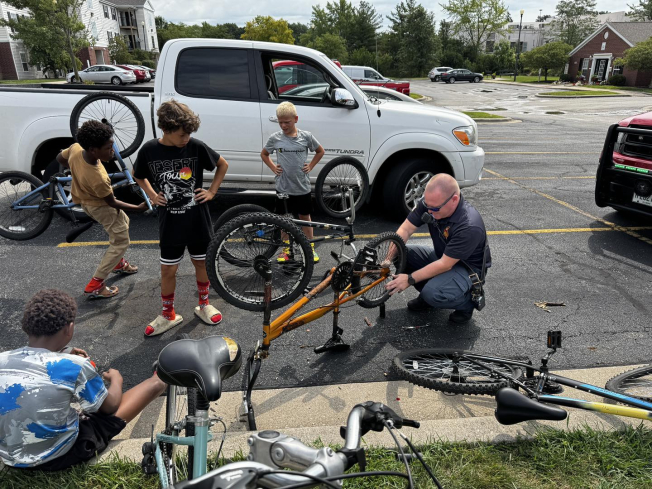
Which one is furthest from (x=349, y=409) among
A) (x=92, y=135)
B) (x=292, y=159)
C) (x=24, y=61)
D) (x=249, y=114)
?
(x=24, y=61)

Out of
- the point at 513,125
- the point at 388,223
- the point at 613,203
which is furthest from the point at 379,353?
the point at 513,125

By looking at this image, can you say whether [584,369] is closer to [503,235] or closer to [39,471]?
[503,235]

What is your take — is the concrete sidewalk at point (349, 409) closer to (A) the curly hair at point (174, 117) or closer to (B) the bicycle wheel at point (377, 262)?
(B) the bicycle wheel at point (377, 262)

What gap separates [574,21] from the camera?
74.2 metres

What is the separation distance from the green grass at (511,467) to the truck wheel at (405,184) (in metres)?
4.15

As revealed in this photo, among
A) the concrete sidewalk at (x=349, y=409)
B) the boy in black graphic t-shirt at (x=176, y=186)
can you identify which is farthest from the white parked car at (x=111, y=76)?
the concrete sidewalk at (x=349, y=409)

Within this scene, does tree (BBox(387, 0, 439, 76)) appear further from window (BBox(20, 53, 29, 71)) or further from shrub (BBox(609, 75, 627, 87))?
window (BBox(20, 53, 29, 71))

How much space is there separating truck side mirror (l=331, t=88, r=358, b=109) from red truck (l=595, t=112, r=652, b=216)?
337 centimetres

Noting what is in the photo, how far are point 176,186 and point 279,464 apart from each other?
297 centimetres

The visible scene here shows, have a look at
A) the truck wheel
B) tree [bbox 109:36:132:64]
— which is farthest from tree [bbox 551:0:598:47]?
the truck wheel

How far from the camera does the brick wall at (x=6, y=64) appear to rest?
142 feet

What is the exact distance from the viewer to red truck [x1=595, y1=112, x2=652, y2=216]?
5.95 meters

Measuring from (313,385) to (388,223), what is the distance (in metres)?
3.74

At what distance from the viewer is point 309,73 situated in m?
6.37
